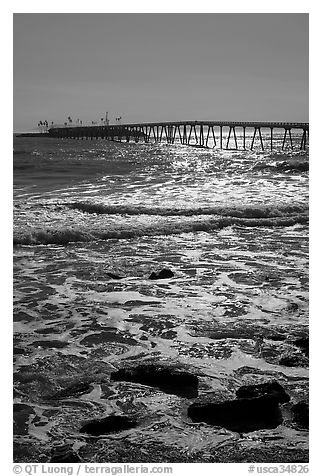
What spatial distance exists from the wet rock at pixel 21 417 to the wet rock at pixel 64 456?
0.27 meters

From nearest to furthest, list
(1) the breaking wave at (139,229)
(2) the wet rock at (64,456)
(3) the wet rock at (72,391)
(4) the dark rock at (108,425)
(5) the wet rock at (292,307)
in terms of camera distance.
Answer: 1. (2) the wet rock at (64,456)
2. (4) the dark rock at (108,425)
3. (3) the wet rock at (72,391)
4. (5) the wet rock at (292,307)
5. (1) the breaking wave at (139,229)

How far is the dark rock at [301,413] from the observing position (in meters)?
2.73

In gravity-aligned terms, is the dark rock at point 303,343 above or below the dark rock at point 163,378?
above

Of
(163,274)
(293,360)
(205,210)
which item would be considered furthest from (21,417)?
(205,210)

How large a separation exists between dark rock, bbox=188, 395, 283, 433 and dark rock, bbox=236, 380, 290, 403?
0.04 m

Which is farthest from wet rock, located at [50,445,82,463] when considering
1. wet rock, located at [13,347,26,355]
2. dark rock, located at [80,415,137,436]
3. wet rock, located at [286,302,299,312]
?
wet rock, located at [286,302,299,312]

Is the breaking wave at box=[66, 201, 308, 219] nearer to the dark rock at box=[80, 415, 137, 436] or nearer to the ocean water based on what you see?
the ocean water

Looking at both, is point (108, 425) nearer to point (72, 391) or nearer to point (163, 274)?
point (72, 391)

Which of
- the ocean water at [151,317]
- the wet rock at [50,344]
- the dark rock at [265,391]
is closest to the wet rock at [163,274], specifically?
the ocean water at [151,317]

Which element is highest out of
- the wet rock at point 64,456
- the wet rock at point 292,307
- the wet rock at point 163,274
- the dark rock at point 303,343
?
the wet rock at point 163,274

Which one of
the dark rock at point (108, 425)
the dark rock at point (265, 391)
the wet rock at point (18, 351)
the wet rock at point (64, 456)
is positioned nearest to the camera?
the wet rock at point (64, 456)

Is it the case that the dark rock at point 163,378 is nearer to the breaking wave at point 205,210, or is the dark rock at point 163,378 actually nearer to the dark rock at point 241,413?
the dark rock at point 241,413

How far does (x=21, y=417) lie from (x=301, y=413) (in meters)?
1.62

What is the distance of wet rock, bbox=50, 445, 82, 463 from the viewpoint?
2.46m
